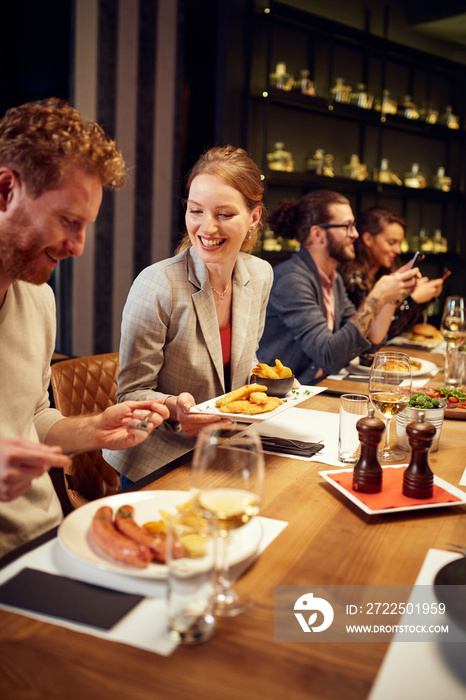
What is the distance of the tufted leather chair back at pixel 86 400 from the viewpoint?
1.97 meters

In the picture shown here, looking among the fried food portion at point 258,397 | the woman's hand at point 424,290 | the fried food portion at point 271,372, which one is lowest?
the fried food portion at point 258,397

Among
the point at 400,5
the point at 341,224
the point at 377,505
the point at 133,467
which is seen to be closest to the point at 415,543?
the point at 377,505

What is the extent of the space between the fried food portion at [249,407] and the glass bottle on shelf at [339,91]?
13.1 ft

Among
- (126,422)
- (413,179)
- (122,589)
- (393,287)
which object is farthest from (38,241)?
(413,179)

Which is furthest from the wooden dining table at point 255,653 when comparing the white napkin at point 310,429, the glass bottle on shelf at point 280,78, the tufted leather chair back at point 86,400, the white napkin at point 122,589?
the glass bottle on shelf at point 280,78

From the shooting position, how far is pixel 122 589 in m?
0.86

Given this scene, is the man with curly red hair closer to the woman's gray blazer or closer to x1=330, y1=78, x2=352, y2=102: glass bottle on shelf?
the woman's gray blazer

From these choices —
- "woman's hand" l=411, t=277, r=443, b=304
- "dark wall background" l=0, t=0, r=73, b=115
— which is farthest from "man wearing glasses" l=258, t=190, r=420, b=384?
"dark wall background" l=0, t=0, r=73, b=115

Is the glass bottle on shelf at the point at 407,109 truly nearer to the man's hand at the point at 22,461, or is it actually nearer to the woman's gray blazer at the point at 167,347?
the woman's gray blazer at the point at 167,347

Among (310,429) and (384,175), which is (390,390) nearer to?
(310,429)

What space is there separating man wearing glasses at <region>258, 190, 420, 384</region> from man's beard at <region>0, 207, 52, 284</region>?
170cm

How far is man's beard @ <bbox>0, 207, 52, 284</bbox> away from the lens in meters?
1.17

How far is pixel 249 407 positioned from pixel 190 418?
148mm

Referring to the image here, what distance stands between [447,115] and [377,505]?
5844 mm
